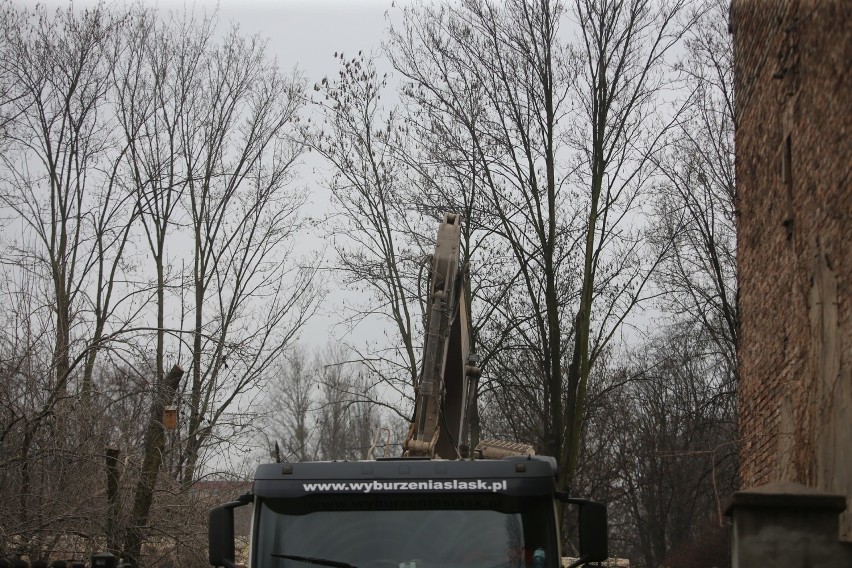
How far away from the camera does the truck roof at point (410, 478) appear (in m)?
8.16

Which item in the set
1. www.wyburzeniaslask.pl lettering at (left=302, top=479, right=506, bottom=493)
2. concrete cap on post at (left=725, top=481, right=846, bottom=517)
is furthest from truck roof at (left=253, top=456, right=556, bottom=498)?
concrete cap on post at (left=725, top=481, right=846, bottom=517)

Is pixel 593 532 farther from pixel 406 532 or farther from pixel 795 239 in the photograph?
pixel 795 239

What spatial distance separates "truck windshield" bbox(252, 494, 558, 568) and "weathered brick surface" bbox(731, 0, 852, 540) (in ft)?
16.0

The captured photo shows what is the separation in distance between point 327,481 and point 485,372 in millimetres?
21757

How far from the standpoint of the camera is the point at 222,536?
830cm

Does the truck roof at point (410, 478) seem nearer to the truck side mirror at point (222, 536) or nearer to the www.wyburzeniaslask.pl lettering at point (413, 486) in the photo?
the www.wyburzeniaslask.pl lettering at point (413, 486)

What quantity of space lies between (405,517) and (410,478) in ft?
0.93

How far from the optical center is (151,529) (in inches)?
651

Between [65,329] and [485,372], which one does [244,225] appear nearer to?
[485,372]

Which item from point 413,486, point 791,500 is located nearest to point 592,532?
point 413,486

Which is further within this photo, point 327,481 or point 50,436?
point 50,436

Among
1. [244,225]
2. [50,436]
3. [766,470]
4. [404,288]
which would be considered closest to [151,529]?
[50,436]

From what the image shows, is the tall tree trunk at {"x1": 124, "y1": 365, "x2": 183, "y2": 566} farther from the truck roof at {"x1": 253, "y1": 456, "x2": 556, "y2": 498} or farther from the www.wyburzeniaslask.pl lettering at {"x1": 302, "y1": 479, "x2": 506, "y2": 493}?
the www.wyburzeniaslask.pl lettering at {"x1": 302, "y1": 479, "x2": 506, "y2": 493}

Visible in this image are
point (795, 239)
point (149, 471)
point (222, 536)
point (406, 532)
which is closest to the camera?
point (406, 532)
